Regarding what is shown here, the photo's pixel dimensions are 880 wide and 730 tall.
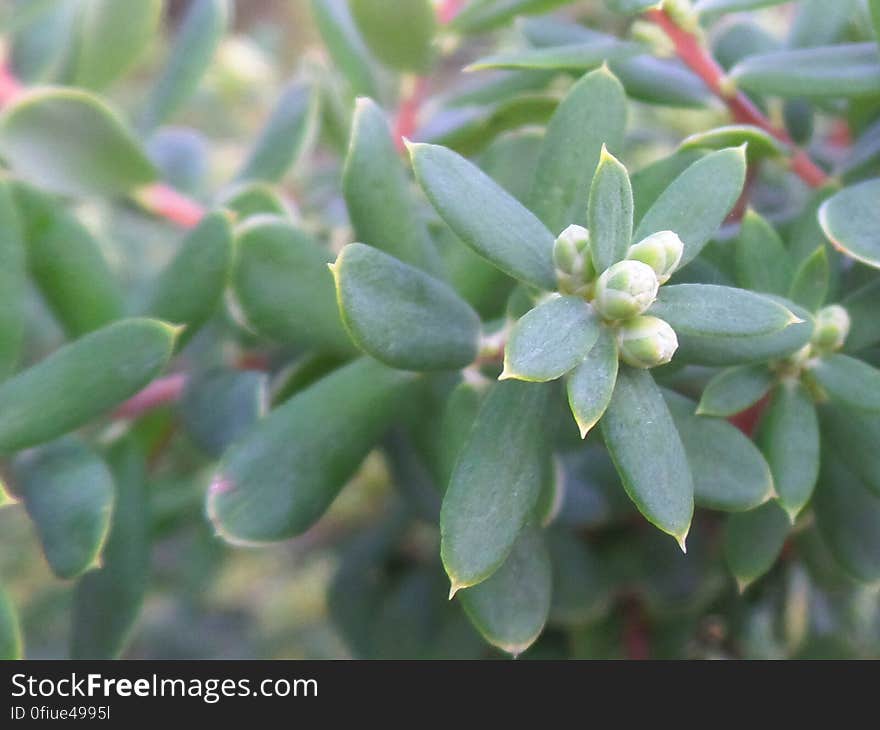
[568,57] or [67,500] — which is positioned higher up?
[568,57]

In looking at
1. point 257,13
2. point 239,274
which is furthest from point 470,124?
point 257,13

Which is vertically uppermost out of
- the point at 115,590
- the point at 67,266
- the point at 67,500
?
the point at 67,266

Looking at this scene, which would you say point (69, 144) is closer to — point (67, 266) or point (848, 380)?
point (67, 266)

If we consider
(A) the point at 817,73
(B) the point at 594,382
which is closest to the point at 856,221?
(A) the point at 817,73

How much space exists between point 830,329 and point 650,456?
236mm

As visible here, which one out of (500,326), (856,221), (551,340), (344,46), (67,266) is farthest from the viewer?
(344,46)

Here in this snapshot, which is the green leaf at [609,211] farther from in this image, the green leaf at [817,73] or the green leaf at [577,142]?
the green leaf at [817,73]

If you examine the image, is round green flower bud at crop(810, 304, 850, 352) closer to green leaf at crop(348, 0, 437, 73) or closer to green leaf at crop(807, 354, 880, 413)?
green leaf at crop(807, 354, 880, 413)

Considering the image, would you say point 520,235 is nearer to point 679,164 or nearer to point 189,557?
point 679,164

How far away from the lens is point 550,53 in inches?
28.6

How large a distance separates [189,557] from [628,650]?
70 cm

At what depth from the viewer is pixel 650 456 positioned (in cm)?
57

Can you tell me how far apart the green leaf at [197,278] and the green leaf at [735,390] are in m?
0.42

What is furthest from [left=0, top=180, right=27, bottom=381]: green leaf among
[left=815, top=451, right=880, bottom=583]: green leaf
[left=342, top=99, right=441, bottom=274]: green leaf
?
[left=815, top=451, right=880, bottom=583]: green leaf
